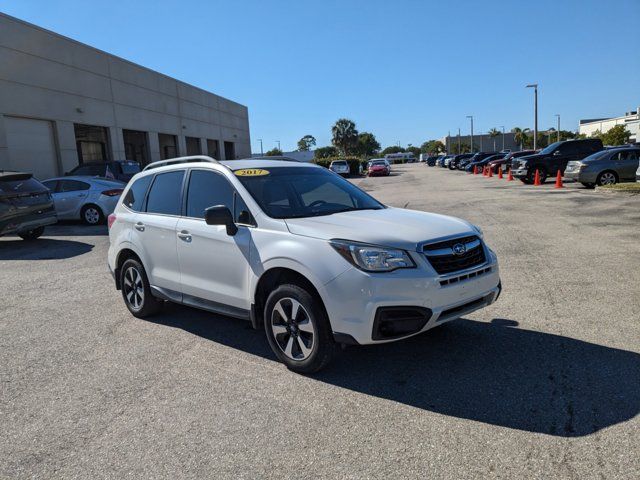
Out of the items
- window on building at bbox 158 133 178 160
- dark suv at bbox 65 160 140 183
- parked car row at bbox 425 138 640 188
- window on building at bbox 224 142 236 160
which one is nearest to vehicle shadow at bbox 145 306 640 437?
parked car row at bbox 425 138 640 188

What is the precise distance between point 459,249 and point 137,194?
3.89 meters

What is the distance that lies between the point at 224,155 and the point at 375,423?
4524 cm

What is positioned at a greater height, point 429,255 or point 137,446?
point 429,255

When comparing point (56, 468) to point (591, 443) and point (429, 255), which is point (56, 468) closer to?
point (429, 255)

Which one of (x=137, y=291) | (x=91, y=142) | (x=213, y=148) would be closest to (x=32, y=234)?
(x=137, y=291)

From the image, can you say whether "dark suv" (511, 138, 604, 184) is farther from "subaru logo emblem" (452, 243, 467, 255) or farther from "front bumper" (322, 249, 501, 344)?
"front bumper" (322, 249, 501, 344)

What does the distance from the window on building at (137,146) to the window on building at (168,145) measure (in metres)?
2.88

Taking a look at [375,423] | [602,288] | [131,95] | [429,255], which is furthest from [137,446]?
[131,95]

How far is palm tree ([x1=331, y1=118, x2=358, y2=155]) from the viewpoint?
10194 centimetres

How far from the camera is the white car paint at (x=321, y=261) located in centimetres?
362

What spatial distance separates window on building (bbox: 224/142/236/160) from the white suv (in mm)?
42983

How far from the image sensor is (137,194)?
19.5 feet

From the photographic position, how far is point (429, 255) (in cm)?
376

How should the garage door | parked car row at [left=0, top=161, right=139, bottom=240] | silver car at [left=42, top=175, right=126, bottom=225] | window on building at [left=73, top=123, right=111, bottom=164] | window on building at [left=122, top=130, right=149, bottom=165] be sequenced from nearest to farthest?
parked car row at [left=0, top=161, right=139, bottom=240] < silver car at [left=42, top=175, right=126, bottom=225] < the garage door < window on building at [left=73, top=123, right=111, bottom=164] < window on building at [left=122, top=130, right=149, bottom=165]
